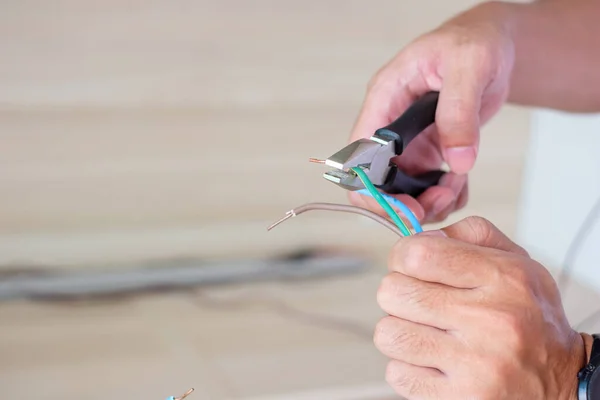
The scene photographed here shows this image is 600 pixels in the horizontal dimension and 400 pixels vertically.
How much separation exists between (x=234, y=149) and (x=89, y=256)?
0.87 ft

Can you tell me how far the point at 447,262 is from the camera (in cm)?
46

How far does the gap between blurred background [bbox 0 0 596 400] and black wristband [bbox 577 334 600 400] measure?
1.06ft

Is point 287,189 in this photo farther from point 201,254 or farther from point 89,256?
point 89,256

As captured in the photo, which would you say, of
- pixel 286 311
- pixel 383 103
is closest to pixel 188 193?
pixel 286 311

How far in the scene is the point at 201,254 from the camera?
1024mm

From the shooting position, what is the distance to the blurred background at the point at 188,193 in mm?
857

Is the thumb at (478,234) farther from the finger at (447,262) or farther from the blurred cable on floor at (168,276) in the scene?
the blurred cable on floor at (168,276)

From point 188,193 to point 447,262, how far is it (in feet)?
1.96

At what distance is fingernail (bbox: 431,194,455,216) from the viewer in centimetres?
69

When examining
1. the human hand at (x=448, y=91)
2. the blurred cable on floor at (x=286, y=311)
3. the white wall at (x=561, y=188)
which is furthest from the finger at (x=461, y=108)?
the white wall at (x=561, y=188)

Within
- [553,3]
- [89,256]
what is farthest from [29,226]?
[553,3]

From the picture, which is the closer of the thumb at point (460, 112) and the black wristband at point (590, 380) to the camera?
the black wristband at point (590, 380)

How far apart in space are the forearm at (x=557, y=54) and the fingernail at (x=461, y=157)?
0.68ft

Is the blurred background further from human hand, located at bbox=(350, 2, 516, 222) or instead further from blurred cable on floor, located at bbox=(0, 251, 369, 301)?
human hand, located at bbox=(350, 2, 516, 222)
